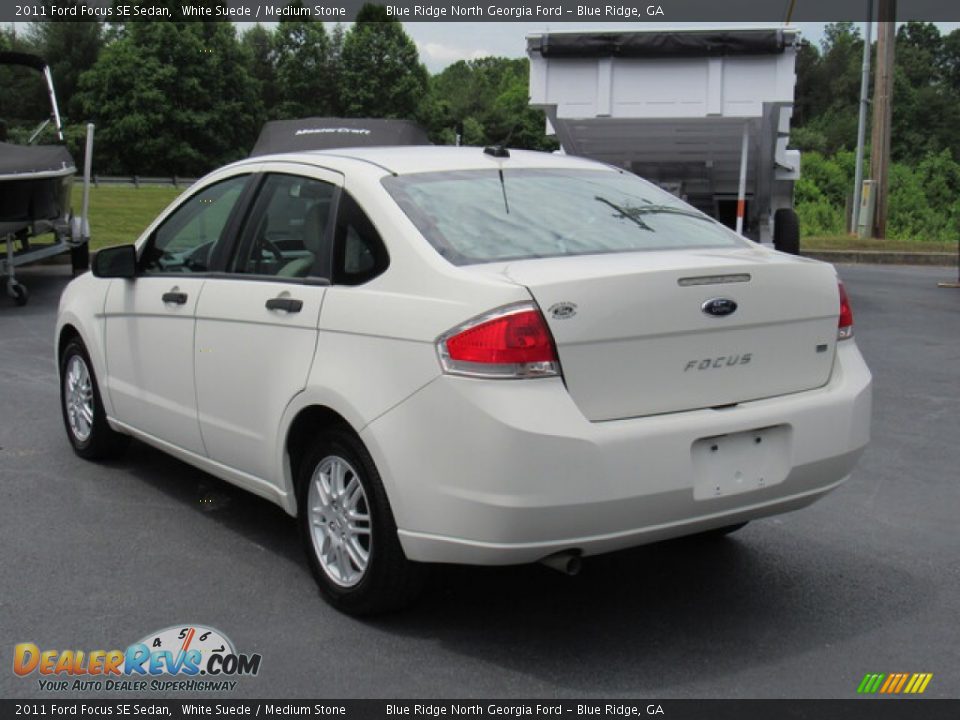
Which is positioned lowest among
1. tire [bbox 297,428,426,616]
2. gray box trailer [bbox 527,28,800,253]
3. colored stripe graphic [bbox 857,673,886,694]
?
colored stripe graphic [bbox 857,673,886,694]

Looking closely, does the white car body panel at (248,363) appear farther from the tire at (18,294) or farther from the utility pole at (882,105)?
the utility pole at (882,105)

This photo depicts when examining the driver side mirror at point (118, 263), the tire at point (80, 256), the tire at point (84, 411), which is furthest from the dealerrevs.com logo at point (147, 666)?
the tire at point (80, 256)

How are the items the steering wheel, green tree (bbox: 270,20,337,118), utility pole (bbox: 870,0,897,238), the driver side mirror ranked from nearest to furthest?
the steering wheel < the driver side mirror < utility pole (bbox: 870,0,897,238) < green tree (bbox: 270,20,337,118)

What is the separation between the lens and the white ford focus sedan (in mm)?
3449

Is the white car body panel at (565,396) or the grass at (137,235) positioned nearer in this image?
the white car body panel at (565,396)

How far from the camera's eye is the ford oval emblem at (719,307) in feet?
12.2

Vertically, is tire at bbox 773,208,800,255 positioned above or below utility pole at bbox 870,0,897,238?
below

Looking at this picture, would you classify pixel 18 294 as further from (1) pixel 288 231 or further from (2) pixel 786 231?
(1) pixel 288 231

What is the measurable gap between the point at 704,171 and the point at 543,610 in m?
9.64

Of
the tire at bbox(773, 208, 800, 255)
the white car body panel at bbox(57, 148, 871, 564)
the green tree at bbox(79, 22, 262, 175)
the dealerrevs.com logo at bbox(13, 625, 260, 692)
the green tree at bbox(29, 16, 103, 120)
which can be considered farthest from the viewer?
the green tree at bbox(29, 16, 103, 120)

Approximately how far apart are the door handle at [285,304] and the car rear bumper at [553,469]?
0.73 m
